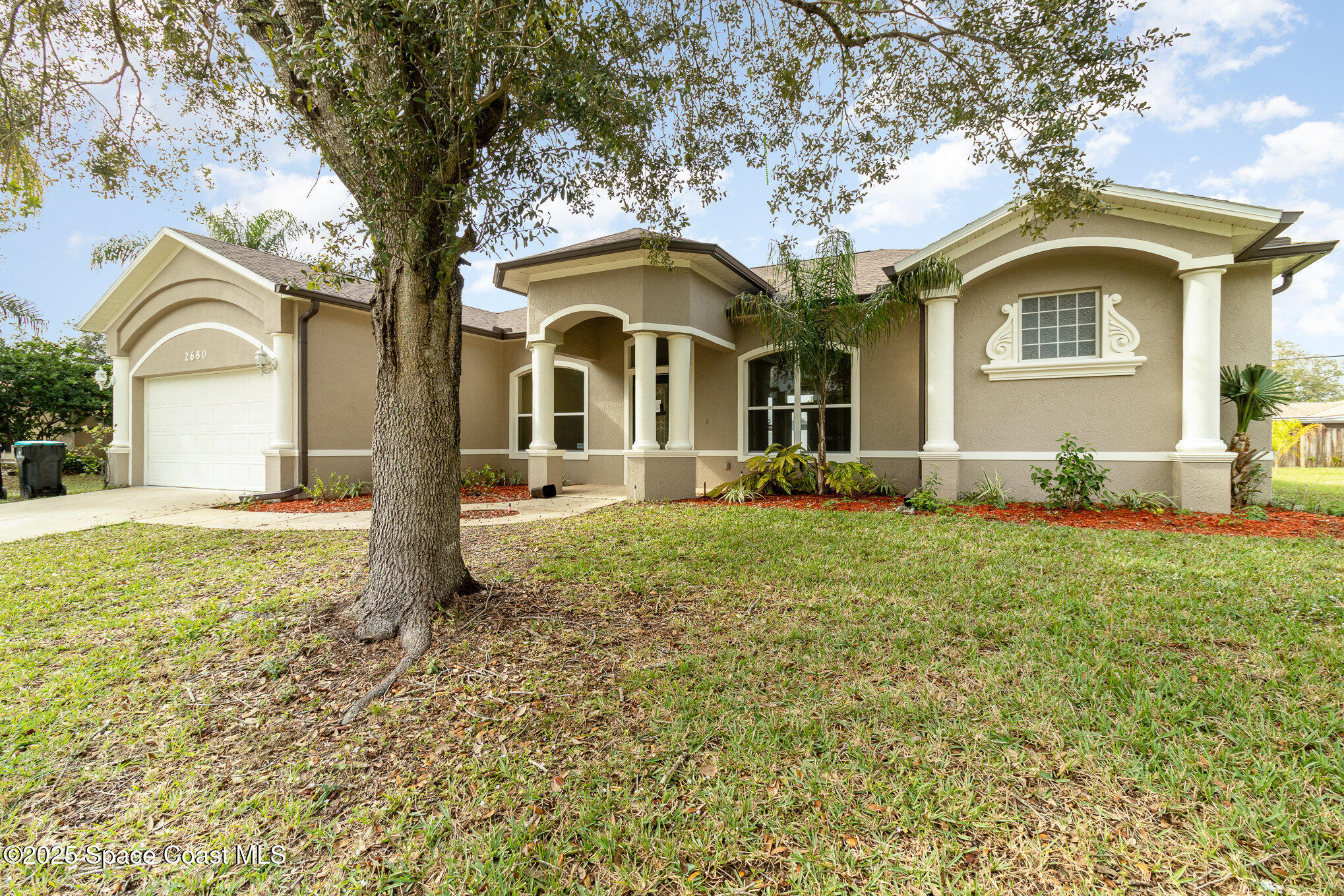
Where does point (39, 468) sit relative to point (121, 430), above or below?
below

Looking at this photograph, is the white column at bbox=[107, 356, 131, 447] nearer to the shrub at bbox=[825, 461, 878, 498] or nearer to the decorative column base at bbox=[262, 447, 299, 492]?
the decorative column base at bbox=[262, 447, 299, 492]

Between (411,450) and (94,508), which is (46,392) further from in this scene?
(411,450)

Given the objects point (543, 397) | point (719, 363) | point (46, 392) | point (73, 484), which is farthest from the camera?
point (46, 392)

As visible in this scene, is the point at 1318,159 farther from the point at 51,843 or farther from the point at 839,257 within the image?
the point at 51,843

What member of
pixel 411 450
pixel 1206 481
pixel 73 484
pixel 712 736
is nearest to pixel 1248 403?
pixel 1206 481

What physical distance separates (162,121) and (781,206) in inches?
285

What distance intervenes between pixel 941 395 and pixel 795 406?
275 centimetres

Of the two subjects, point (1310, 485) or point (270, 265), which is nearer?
point (270, 265)

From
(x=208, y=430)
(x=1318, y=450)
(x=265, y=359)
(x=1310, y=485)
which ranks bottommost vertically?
(x=1310, y=485)

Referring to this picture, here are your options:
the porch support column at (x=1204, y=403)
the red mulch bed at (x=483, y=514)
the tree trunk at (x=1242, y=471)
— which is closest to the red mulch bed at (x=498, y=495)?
the red mulch bed at (x=483, y=514)

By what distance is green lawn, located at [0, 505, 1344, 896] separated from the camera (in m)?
1.99

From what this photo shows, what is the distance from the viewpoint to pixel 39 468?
11031 millimetres

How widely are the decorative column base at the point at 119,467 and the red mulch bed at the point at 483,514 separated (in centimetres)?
941

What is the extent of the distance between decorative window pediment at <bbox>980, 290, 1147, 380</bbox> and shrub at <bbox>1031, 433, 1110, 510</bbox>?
1.17m
